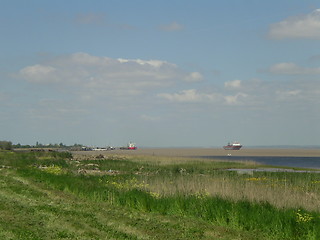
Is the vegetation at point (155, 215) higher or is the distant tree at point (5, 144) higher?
the distant tree at point (5, 144)

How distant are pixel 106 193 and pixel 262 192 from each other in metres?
8.49

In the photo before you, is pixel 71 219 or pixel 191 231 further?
pixel 71 219

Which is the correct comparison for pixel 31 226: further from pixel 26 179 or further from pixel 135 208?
pixel 26 179

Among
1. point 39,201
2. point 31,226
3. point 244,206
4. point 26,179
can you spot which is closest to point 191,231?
point 244,206

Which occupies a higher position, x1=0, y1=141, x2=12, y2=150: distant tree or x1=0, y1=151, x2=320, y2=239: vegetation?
x1=0, y1=141, x2=12, y2=150: distant tree

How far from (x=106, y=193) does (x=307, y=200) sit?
10.6 m

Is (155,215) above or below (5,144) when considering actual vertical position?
below

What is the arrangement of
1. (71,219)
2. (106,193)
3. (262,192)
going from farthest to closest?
(106,193) < (262,192) < (71,219)

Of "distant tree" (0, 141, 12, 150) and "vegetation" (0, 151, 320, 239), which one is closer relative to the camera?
"vegetation" (0, 151, 320, 239)

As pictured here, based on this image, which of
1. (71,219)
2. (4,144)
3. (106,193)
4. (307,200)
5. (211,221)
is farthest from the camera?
(4,144)

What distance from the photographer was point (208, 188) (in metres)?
25.0

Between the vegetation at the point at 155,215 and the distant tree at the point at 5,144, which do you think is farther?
the distant tree at the point at 5,144

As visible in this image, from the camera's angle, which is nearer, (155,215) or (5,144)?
(155,215)

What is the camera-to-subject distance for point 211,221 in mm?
17719
